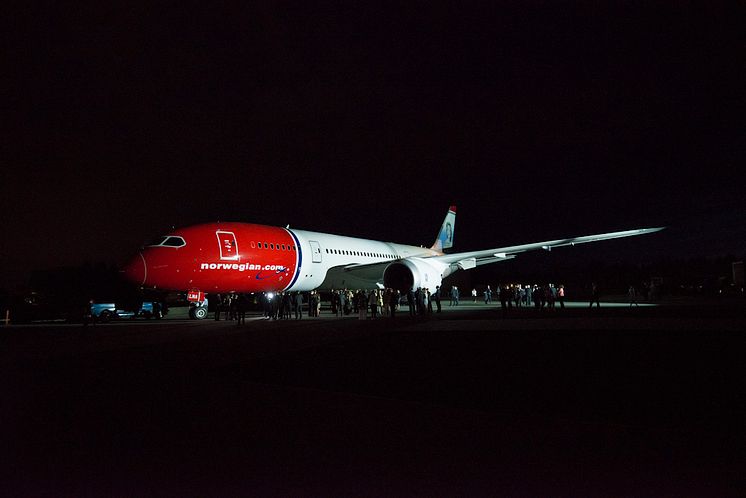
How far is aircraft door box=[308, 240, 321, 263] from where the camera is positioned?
25.8 m

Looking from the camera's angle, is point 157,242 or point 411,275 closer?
point 157,242

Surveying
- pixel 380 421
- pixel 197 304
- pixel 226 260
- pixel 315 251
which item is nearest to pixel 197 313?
pixel 197 304

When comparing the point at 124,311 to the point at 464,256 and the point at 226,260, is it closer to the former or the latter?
the point at 226,260

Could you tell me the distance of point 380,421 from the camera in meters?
5.89

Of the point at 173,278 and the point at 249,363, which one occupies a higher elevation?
the point at 173,278

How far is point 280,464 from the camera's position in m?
4.57

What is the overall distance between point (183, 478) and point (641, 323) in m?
15.8

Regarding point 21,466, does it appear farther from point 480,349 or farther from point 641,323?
point 641,323

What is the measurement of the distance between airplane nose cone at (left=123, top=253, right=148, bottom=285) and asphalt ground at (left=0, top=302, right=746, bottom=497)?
27.0 feet

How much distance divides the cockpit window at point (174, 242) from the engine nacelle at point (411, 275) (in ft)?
29.9

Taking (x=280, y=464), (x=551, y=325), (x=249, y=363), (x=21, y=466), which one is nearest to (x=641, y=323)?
(x=551, y=325)

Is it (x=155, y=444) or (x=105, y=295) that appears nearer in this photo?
(x=155, y=444)

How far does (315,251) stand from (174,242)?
720cm

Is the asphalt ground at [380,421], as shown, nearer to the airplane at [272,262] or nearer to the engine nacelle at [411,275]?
the airplane at [272,262]
